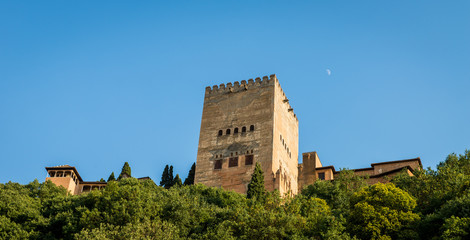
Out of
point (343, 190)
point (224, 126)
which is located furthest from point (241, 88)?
point (343, 190)

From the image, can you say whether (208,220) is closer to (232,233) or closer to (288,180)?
(232,233)

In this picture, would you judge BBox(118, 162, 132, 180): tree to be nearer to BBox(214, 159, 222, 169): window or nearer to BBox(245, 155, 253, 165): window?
BBox(214, 159, 222, 169): window

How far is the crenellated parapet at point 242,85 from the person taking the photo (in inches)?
2850

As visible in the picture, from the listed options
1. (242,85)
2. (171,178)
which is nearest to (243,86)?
(242,85)

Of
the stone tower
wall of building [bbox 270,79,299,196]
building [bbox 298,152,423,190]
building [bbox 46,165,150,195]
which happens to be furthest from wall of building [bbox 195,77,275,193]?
building [bbox 46,165,150,195]

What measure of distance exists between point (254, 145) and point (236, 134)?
302 cm

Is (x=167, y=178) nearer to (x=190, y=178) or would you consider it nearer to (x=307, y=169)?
(x=190, y=178)

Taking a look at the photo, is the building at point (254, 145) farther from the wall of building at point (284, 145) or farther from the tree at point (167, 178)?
the tree at point (167, 178)

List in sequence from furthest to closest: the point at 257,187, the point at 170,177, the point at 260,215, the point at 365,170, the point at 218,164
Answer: the point at 170,177
the point at 365,170
the point at 218,164
the point at 257,187
the point at 260,215

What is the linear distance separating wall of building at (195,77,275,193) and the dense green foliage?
11.7m

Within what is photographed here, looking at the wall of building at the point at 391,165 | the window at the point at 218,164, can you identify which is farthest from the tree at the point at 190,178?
the wall of building at the point at 391,165

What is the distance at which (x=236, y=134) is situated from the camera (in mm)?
68750

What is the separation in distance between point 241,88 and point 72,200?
2881 centimetres

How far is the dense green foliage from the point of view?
39.2m
